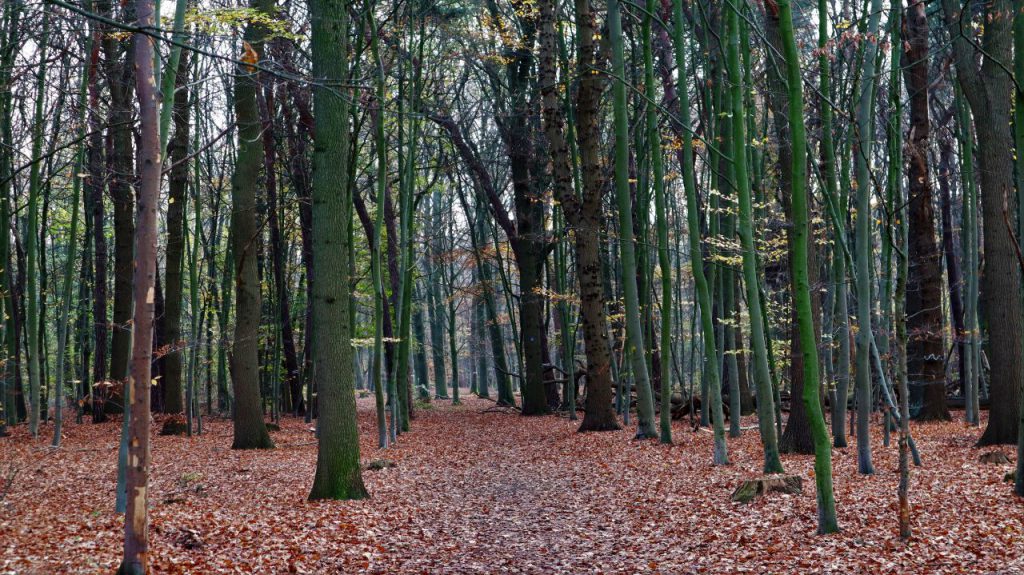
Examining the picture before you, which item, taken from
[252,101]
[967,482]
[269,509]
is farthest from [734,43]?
[252,101]

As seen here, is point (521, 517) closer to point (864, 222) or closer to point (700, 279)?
point (700, 279)

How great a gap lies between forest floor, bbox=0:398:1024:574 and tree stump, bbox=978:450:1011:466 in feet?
0.75

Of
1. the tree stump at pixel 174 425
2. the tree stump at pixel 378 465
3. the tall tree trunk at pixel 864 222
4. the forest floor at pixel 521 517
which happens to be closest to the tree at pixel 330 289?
the forest floor at pixel 521 517

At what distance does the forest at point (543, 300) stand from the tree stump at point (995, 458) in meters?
0.15

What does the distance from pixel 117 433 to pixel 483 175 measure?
1175 centimetres

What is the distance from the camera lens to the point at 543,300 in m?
25.2

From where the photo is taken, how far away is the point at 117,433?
17062 millimetres

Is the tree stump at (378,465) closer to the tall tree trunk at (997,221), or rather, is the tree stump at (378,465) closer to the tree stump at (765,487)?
the tree stump at (765,487)

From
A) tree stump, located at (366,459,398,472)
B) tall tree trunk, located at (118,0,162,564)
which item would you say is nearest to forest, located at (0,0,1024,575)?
tall tree trunk, located at (118,0,162,564)

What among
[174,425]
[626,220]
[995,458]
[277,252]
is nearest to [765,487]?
[995,458]

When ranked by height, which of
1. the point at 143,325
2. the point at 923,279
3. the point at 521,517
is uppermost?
the point at 923,279

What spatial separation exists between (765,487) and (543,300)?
16.8 meters

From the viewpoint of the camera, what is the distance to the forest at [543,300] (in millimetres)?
6543

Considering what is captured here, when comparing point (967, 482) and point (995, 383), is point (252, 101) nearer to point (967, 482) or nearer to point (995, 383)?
point (967, 482)
